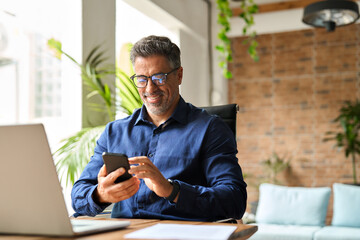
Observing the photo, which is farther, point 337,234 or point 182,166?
point 337,234

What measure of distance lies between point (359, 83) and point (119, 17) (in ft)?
11.4

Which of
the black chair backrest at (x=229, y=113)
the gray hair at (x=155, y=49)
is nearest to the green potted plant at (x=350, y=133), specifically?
the black chair backrest at (x=229, y=113)

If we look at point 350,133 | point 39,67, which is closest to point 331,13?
point 350,133

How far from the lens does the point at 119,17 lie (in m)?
4.66

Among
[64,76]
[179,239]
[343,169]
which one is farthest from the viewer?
[343,169]

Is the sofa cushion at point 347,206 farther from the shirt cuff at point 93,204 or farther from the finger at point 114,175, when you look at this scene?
the finger at point 114,175

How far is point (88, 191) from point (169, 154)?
36 centimetres

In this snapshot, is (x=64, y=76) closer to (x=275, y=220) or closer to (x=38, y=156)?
(x=38, y=156)

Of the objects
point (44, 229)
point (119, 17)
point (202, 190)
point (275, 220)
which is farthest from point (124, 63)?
point (44, 229)

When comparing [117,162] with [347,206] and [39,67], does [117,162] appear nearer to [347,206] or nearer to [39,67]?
[347,206]

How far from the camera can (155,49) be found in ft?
6.07

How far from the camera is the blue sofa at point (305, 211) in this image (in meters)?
4.24

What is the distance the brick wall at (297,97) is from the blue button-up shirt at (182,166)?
444 centimetres

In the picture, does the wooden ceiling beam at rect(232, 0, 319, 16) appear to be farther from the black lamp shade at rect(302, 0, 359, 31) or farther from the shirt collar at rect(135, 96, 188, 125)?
the shirt collar at rect(135, 96, 188, 125)
